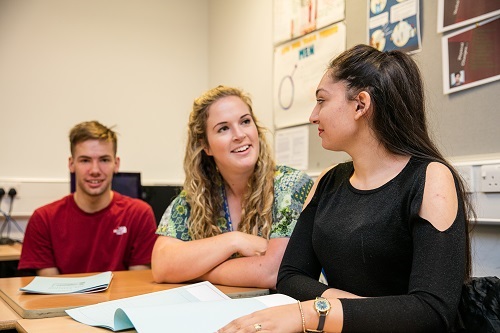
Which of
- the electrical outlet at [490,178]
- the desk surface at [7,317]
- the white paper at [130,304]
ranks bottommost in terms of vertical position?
the desk surface at [7,317]

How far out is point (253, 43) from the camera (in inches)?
136

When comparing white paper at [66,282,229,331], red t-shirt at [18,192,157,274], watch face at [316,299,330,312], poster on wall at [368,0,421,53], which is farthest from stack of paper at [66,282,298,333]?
poster on wall at [368,0,421,53]

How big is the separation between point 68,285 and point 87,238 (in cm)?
86

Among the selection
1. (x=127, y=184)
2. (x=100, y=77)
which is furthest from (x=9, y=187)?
(x=100, y=77)

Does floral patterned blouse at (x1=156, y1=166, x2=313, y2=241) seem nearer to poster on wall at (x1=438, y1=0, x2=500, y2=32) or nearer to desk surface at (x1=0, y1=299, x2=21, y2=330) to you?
desk surface at (x1=0, y1=299, x2=21, y2=330)

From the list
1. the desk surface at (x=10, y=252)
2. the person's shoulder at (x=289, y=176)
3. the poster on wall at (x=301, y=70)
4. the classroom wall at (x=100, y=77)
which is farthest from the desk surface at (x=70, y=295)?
the classroom wall at (x=100, y=77)

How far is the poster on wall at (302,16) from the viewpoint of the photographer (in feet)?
8.80

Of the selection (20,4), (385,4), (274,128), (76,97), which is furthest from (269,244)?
(20,4)

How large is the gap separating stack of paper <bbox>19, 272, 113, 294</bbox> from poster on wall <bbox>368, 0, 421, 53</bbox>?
59.0 inches

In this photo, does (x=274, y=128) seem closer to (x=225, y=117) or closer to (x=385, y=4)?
(x=385, y=4)

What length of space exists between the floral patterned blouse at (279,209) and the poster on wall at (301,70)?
3.27 ft

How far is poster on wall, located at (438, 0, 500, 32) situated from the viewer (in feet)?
6.01

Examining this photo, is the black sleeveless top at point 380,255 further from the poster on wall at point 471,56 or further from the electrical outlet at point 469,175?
the poster on wall at point 471,56

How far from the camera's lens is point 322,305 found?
3.36 feet
